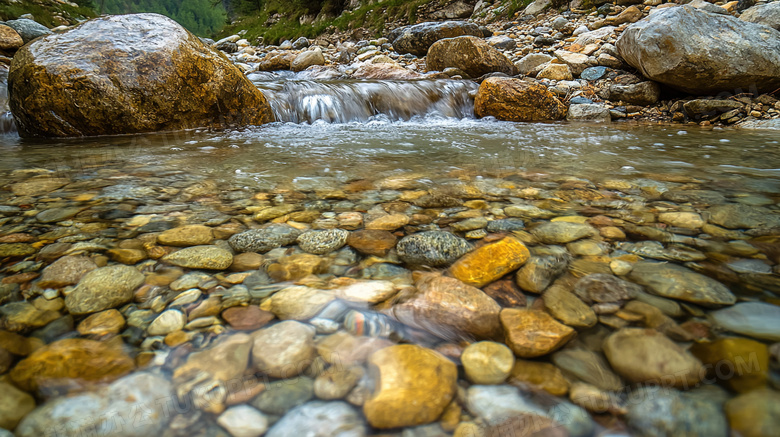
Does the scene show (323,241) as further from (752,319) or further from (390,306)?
(752,319)

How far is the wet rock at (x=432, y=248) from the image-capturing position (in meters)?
1.25

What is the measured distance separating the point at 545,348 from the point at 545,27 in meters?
12.0

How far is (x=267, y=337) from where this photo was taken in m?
0.87

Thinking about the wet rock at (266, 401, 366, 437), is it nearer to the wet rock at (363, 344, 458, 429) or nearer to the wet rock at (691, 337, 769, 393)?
the wet rock at (363, 344, 458, 429)

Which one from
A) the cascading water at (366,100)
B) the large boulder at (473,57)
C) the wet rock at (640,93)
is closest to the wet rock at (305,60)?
the large boulder at (473,57)

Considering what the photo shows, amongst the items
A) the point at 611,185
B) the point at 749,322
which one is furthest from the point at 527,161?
the point at 749,322

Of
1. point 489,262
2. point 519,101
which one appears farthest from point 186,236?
point 519,101

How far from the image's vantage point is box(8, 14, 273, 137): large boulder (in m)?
3.86

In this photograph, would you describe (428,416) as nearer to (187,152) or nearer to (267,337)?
(267,337)

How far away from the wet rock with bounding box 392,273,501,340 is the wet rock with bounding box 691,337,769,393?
44cm

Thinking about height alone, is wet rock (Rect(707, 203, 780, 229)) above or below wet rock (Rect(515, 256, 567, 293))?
above

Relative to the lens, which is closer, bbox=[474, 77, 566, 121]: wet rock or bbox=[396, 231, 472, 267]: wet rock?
bbox=[396, 231, 472, 267]: wet rock

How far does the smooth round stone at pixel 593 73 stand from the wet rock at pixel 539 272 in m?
7.23

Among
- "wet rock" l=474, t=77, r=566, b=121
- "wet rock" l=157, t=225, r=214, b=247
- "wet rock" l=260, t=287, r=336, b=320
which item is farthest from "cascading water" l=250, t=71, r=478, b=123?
"wet rock" l=260, t=287, r=336, b=320
